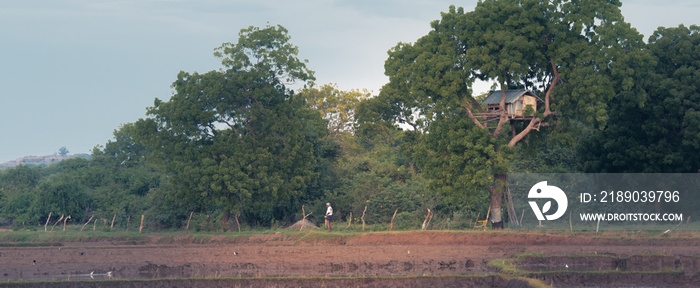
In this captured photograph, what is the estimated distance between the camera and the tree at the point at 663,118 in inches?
1267

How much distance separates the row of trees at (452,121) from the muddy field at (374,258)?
149 inches

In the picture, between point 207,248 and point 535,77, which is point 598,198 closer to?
point 535,77

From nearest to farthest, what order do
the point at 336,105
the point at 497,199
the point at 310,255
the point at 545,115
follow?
the point at 310,255 → the point at 545,115 → the point at 497,199 → the point at 336,105

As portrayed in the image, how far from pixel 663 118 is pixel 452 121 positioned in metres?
10.7

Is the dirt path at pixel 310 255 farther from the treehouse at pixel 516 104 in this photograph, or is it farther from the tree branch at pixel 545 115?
the treehouse at pixel 516 104

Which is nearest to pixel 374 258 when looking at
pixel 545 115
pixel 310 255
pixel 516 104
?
pixel 310 255

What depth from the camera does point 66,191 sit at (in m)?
42.2

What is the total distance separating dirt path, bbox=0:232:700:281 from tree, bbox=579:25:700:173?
731cm

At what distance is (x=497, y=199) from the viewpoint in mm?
32219

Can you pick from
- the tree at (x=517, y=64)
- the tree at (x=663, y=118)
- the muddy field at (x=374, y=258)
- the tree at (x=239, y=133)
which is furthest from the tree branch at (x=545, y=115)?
the tree at (x=239, y=133)

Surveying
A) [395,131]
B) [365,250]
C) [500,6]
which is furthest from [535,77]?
[395,131]

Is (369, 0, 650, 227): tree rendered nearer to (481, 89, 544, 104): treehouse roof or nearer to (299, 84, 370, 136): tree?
(481, 89, 544, 104): treehouse roof

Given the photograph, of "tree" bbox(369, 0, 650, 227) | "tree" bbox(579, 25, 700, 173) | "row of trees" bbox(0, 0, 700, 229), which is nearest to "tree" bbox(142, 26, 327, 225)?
"row of trees" bbox(0, 0, 700, 229)

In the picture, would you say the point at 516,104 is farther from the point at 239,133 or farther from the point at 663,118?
the point at 239,133
